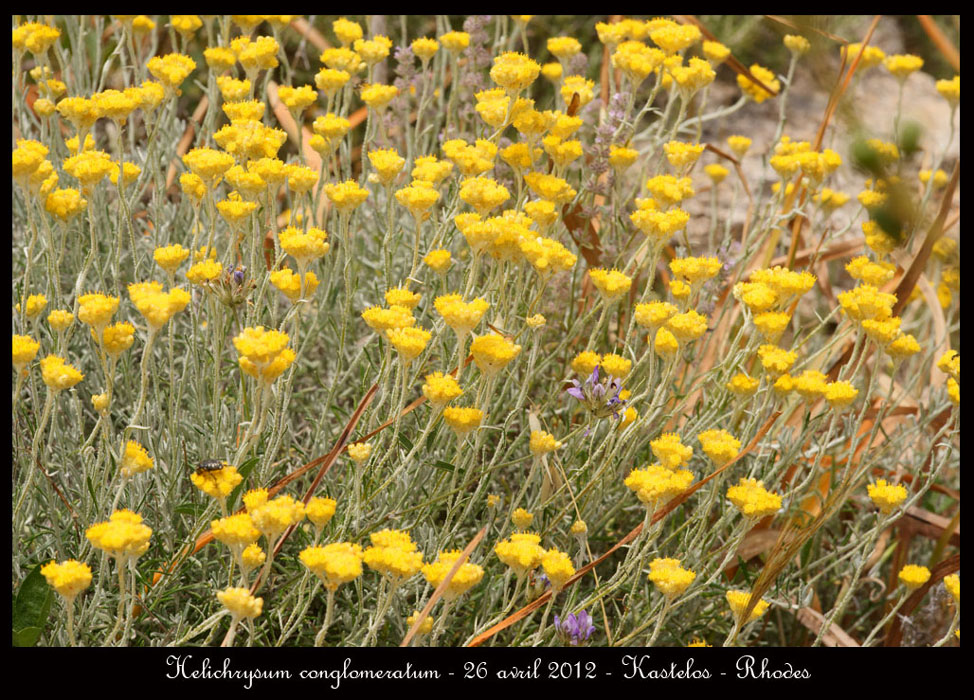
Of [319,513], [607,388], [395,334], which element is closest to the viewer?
[319,513]

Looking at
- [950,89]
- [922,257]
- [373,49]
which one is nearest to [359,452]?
[373,49]

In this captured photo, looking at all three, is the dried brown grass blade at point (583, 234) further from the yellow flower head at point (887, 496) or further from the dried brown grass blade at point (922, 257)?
the yellow flower head at point (887, 496)

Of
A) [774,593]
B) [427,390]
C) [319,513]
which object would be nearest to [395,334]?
[427,390]

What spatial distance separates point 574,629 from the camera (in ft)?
4.62

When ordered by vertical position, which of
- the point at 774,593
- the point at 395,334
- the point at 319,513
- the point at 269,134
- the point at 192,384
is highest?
the point at 269,134

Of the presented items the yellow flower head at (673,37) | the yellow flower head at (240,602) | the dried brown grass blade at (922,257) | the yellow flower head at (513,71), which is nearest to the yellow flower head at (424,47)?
the yellow flower head at (513,71)

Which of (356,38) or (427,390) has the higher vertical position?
(356,38)

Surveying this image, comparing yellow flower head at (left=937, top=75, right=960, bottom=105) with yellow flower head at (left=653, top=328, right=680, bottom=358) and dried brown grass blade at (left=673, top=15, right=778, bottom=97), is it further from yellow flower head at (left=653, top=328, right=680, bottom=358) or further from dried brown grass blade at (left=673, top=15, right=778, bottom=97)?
yellow flower head at (left=653, top=328, right=680, bottom=358)

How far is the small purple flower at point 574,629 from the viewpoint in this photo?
141cm

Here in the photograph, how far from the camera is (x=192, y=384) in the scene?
174 centimetres

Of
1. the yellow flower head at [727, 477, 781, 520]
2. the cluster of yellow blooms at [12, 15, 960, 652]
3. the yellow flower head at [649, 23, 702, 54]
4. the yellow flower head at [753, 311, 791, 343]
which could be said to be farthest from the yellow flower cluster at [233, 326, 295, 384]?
the yellow flower head at [649, 23, 702, 54]

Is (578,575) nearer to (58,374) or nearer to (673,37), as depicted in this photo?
(58,374)

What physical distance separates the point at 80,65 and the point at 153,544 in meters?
1.25
